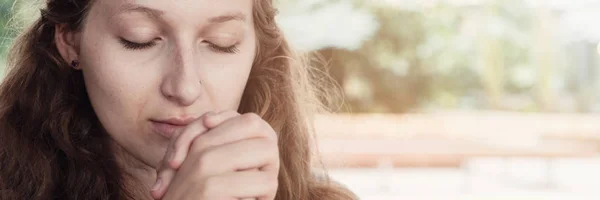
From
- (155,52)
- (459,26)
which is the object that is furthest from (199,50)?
(459,26)

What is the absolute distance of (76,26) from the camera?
0.96 metres

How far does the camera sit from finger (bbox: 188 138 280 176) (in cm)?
77

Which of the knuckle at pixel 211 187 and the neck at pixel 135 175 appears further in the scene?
the neck at pixel 135 175

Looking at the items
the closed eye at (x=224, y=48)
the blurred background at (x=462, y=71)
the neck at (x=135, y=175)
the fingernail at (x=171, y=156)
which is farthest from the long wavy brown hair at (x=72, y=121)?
the blurred background at (x=462, y=71)

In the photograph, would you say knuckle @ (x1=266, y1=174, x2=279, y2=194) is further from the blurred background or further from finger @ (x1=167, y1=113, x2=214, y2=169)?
the blurred background

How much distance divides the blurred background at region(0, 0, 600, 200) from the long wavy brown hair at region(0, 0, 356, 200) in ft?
20.3

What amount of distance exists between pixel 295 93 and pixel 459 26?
6.88 m

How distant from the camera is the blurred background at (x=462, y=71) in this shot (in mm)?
7641

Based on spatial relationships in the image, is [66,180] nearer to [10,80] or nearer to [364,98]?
[10,80]

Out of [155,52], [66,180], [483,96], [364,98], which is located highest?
[155,52]

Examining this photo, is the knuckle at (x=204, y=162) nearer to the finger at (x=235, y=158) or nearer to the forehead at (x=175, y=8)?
the finger at (x=235, y=158)

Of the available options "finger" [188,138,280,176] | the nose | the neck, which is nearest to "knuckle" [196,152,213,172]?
"finger" [188,138,280,176]

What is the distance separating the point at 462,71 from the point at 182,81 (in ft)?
24.1

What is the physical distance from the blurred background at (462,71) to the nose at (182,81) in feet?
21.4
